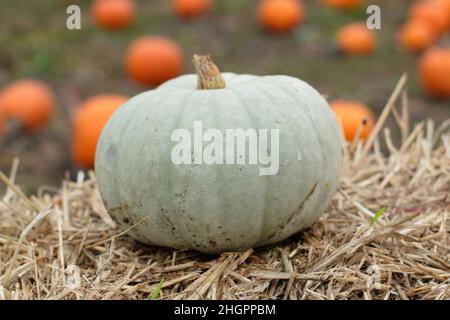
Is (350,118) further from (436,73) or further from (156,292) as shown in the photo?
(156,292)

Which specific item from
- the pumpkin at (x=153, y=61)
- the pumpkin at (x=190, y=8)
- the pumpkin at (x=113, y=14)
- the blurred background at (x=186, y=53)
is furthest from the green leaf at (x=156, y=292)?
the pumpkin at (x=190, y=8)

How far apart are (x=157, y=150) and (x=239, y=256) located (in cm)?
50

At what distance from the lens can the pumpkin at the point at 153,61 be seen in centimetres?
727

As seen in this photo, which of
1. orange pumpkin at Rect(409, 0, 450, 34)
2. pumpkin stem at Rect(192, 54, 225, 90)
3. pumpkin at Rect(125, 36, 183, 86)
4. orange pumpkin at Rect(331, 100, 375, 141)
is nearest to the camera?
pumpkin stem at Rect(192, 54, 225, 90)

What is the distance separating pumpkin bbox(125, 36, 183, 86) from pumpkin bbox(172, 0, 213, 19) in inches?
49.2

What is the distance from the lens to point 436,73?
6.59 metres

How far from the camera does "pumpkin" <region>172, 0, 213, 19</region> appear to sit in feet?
28.4

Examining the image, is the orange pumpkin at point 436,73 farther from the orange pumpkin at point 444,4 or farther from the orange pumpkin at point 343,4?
the orange pumpkin at point 343,4

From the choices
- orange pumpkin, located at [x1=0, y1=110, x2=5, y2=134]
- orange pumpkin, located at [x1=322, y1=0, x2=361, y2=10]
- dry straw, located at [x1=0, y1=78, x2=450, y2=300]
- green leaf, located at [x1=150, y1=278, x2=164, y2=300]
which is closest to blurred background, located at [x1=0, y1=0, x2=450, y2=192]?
orange pumpkin, located at [x1=322, y1=0, x2=361, y2=10]

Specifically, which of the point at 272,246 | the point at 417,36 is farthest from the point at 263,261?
the point at 417,36

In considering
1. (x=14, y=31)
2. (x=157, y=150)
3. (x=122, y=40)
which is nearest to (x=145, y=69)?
(x=122, y=40)

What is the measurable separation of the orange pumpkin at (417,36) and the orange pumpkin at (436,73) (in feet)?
2.22

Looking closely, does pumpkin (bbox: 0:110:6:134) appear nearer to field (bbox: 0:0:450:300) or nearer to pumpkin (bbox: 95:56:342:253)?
field (bbox: 0:0:450:300)

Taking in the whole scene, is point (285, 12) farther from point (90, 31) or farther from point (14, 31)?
point (14, 31)
